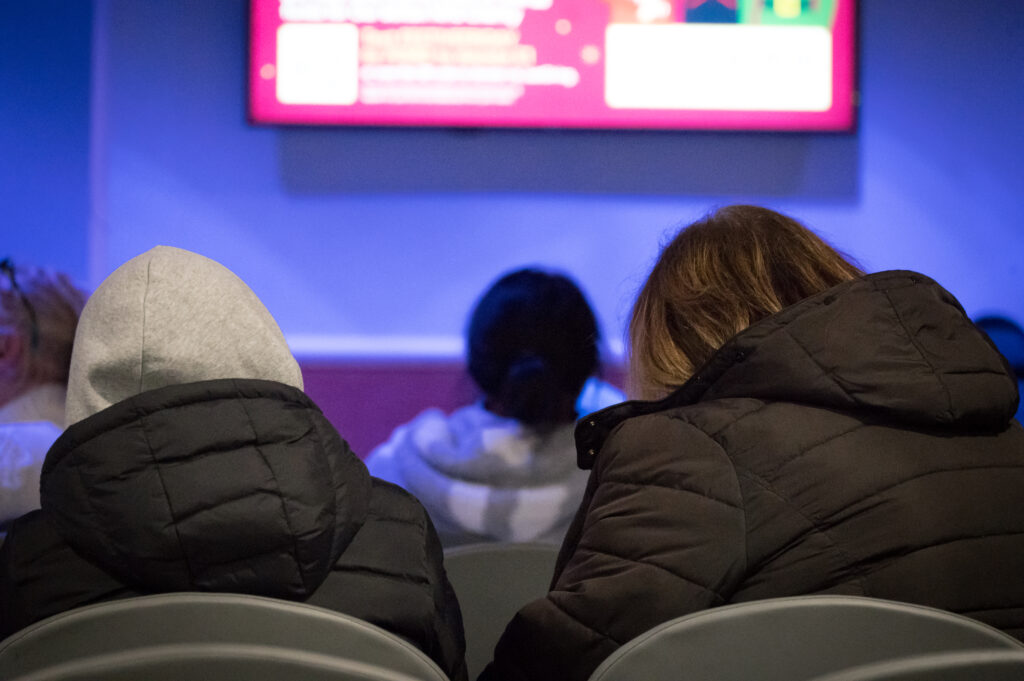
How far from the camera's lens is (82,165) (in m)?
3.02

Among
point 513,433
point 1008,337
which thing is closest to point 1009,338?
point 1008,337

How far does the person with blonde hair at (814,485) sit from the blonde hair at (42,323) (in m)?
1.35

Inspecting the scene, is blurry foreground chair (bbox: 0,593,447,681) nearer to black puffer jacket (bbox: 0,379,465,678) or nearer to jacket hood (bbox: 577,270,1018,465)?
black puffer jacket (bbox: 0,379,465,678)

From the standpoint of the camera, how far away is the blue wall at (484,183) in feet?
10.0

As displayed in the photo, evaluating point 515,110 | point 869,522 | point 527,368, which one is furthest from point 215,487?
point 515,110

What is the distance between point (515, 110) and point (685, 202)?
0.66 meters

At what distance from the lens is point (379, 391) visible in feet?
10.1

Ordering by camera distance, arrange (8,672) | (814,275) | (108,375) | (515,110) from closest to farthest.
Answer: (8,672) → (108,375) → (814,275) → (515,110)

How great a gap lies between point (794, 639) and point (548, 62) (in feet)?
7.82

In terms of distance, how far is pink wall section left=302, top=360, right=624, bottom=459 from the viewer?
3.06 metres

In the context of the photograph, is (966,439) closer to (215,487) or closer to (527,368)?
(215,487)

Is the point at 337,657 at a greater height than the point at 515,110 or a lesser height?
lesser

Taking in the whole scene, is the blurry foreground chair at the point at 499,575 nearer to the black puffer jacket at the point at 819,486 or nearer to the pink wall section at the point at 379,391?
the black puffer jacket at the point at 819,486

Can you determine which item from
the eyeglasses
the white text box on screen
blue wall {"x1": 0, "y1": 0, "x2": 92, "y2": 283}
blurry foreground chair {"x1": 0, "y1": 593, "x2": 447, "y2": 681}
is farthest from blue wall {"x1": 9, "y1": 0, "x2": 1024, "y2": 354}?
blurry foreground chair {"x1": 0, "y1": 593, "x2": 447, "y2": 681}
